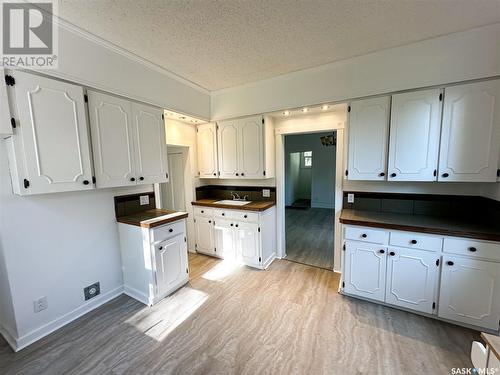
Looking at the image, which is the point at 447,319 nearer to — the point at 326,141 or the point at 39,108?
the point at 39,108

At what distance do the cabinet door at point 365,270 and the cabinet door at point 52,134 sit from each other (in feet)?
8.93

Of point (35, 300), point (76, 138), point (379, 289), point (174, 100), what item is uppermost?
point (174, 100)

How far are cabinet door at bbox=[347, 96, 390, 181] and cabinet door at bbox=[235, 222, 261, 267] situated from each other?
1462mm

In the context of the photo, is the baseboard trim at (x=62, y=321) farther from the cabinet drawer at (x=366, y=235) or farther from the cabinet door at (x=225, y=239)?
the cabinet drawer at (x=366, y=235)

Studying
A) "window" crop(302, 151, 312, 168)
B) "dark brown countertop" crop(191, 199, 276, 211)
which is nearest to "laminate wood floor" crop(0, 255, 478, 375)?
"dark brown countertop" crop(191, 199, 276, 211)

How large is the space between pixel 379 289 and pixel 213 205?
2321mm

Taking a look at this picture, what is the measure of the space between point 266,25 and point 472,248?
2.57 meters

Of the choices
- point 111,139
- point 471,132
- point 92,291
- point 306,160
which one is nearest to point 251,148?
point 111,139

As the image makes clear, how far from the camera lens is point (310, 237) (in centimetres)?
425

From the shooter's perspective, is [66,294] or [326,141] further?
[326,141]

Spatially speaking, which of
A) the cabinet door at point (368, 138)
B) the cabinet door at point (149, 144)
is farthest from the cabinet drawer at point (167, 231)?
the cabinet door at point (368, 138)

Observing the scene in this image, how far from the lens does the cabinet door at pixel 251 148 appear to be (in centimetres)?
291

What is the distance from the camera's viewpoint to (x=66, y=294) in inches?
77.6

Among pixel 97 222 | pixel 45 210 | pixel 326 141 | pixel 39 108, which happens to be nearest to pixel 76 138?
pixel 39 108
